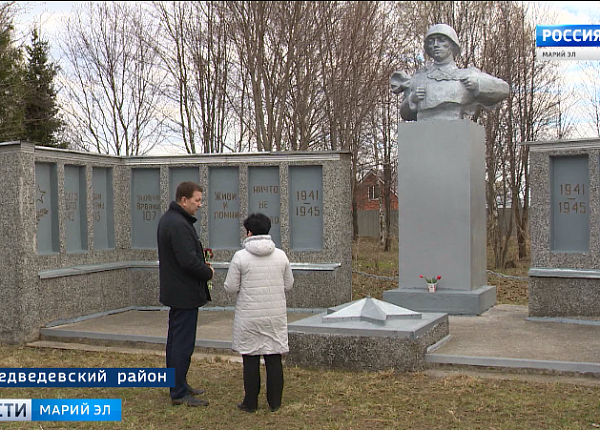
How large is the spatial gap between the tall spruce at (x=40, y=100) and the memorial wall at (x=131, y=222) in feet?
47.8

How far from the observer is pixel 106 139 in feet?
73.0

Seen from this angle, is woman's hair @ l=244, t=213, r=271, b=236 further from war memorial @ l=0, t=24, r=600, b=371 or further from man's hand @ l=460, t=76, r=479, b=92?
man's hand @ l=460, t=76, r=479, b=92

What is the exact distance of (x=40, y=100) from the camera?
981 inches

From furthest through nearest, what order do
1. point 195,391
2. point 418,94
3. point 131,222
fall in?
point 131,222 → point 418,94 → point 195,391

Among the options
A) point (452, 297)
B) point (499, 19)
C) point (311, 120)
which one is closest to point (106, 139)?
point (311, 120)

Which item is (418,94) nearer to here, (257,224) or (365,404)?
(257,224)

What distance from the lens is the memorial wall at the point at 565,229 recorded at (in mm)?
8648

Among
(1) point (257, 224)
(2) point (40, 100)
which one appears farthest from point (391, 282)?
(2) point (40, 100)

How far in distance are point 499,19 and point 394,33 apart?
2.51 meters

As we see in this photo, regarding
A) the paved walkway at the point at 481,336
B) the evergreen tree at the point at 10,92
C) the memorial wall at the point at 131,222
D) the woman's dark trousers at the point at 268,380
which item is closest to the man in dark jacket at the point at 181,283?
the woman's dark trousers at the point at 268,380

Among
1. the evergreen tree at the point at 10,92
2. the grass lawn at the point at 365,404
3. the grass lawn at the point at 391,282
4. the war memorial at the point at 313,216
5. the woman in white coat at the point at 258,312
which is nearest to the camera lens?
the grass lawn at the point at 365,404

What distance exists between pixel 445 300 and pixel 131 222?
4.52m

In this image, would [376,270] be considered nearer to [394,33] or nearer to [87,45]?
[394,33]

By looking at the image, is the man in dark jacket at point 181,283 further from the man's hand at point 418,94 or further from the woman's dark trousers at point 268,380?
the man's hand at point 418,94
